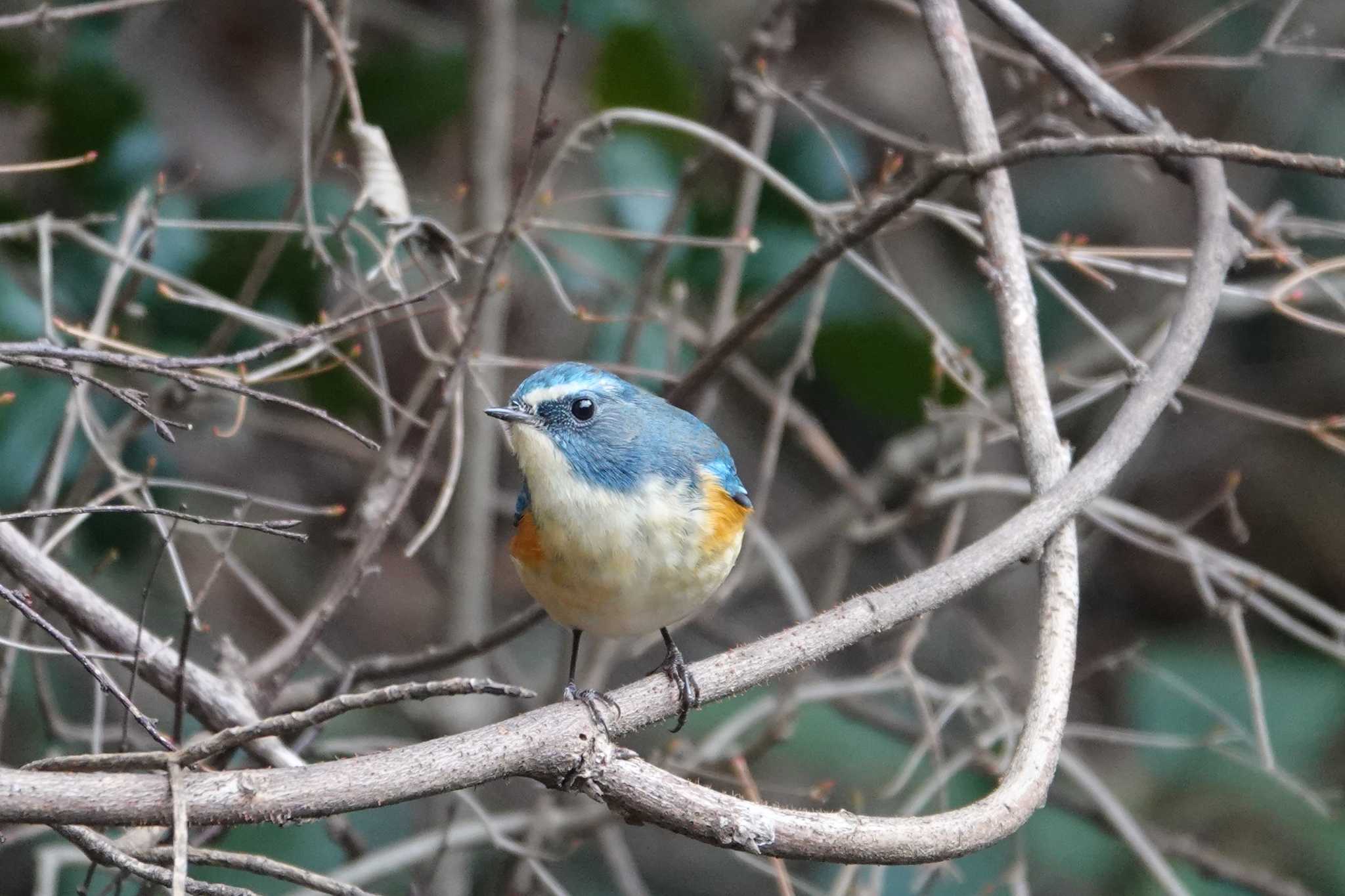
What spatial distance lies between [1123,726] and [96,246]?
16.5 ft

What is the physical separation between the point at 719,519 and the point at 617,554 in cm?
27

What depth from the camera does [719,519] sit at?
2.73 meters

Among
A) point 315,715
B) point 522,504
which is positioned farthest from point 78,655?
point 522,504

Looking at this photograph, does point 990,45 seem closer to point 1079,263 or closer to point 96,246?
point 1079,263

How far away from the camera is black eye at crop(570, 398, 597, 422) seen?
2.78 meters

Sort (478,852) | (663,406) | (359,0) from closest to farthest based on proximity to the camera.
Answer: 1. (663,406)
2. (359,0)
3. (478,852)

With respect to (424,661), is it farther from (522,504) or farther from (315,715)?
(315,715)

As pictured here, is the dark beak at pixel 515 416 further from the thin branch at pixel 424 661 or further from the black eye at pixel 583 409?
the thin branch at pixel 424 661

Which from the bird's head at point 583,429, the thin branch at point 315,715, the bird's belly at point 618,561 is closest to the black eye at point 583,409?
the bird's head at point 583,429

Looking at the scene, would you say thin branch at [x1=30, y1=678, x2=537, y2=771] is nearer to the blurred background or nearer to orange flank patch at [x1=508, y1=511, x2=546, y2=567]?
the blurred background

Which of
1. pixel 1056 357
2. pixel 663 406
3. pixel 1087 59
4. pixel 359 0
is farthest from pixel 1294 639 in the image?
pixel 359 0

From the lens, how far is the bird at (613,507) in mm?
2586

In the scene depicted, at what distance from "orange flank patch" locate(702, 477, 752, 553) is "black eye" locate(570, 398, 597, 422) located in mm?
291

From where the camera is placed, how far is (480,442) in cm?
452
